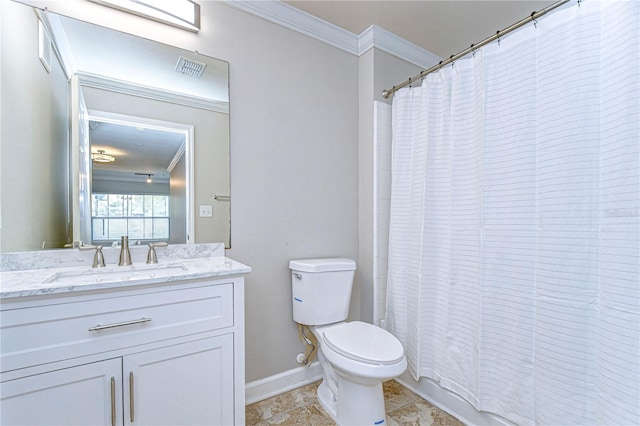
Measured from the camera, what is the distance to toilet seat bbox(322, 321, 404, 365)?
51.7 inches

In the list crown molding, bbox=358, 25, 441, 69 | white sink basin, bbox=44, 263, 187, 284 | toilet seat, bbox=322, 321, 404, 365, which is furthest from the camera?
crown molding, bbox=358, 25, 441, 69

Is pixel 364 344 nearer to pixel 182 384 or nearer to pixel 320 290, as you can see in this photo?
pixel 320 290

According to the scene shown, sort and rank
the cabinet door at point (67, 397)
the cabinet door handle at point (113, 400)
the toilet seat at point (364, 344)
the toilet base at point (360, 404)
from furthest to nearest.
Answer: the toilet base at point (360, 404), the toilet seat at point (364, 344), the cabinet door handle at point (113, 400), the cabinet door at point (67, 397)

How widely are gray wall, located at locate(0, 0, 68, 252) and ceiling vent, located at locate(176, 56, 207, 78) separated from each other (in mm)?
505

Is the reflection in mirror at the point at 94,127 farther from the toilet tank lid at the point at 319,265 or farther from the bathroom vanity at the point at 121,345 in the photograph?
the toilet tank lid at the point at 319,265

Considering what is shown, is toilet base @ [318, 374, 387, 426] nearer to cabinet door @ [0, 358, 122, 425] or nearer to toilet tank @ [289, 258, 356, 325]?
toilet tank @ [289, 258, 356, 325]

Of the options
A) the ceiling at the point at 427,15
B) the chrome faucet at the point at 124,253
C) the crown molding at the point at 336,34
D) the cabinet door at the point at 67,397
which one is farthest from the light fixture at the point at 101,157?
the ceiling at the point at 427,15

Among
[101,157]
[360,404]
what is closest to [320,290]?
[360,404]

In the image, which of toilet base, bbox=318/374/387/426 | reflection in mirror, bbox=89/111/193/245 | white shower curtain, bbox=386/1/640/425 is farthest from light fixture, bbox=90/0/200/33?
toilet base, bbox=318/374/387/426

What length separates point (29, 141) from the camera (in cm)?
122

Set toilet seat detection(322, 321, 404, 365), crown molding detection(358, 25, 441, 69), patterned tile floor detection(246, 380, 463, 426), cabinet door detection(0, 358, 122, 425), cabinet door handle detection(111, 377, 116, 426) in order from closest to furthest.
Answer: cabinet door detection(0, 358, 122, 425) < cabinet door handle detection(111, 377, 116, 426) < toilet seat detection(322, 321, 404, 365) < patterned tile floor detection(246, 380, 463, 426) < crown molding detection(358, 25, 441, 69)

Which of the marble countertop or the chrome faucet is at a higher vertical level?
the chrome faucet

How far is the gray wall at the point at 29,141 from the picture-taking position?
45.9 inches

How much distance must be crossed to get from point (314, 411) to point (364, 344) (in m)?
0.57
